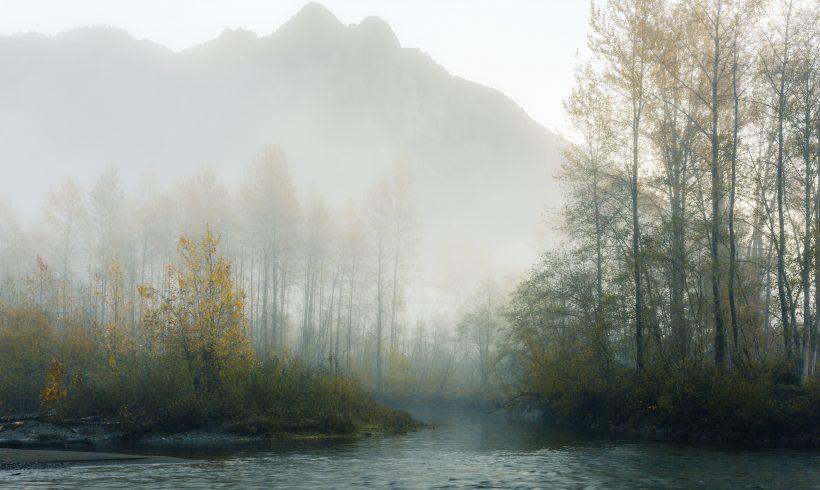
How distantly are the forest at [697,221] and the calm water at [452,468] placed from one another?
131 inches

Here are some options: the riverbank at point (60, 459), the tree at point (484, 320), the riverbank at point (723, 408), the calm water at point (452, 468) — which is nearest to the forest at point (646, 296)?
the riverbank at point (723, 408)

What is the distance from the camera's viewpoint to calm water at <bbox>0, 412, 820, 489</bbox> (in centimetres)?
1290

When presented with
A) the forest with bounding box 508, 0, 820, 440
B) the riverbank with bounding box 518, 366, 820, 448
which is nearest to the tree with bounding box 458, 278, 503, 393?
the forest with bounding box 508, 0, 820, 440

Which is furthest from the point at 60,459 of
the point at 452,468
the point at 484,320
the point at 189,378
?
the point at 484,320

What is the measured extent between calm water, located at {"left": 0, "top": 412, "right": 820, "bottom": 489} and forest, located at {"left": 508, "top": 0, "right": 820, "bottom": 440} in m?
3.33

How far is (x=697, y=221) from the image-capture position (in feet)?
79.4

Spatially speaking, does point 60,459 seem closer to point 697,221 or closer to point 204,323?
point 204,323

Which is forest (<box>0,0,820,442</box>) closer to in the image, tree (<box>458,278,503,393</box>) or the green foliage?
the green foliage

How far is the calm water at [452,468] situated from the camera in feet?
42.3

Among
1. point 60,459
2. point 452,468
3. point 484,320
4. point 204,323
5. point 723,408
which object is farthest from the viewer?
point 484,320

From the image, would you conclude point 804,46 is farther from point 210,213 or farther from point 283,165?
point 210,213

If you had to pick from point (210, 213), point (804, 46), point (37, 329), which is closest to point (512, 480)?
point (804, 46)

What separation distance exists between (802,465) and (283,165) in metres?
44.1

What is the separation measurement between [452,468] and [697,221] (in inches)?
537
